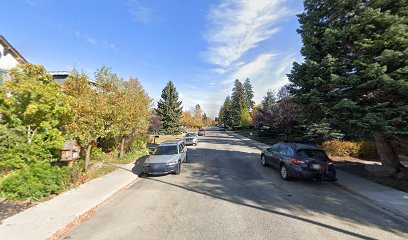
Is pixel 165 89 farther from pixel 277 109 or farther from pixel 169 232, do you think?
pixel 169 232

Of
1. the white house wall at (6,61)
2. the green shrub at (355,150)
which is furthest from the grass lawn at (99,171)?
the green shrub at (355,150)

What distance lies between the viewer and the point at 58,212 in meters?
6.12

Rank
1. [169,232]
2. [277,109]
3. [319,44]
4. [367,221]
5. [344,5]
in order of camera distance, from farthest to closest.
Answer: [277,109] < [319,44] < [344,5] < [367,221] < [169,232]

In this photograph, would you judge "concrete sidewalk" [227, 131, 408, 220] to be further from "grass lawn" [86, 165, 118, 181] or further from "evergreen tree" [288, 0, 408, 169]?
"grass lawn" [86, 165, 118, 181]

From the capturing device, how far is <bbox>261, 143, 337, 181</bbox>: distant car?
8.62 metres

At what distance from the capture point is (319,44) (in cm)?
1087

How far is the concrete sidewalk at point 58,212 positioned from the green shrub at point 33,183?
1.53ft

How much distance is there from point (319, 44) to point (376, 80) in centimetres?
365

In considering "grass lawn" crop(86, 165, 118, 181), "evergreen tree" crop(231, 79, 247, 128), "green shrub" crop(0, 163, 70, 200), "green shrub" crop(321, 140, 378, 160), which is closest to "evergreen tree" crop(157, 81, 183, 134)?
"evergreen tree" crop(231, 79, 247, 128)

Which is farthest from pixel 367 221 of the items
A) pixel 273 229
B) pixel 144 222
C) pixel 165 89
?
pixel 165 89

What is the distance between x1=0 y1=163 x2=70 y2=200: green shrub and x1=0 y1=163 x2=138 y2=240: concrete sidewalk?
0.47 metres

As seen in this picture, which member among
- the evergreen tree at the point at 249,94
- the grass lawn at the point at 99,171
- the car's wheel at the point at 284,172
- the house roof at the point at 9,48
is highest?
the evergreen tree at the point at 249,94

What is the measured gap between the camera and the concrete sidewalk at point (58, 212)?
5008 mm

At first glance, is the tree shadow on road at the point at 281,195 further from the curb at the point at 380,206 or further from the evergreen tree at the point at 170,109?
the evergreen tree at the point at 170,109
